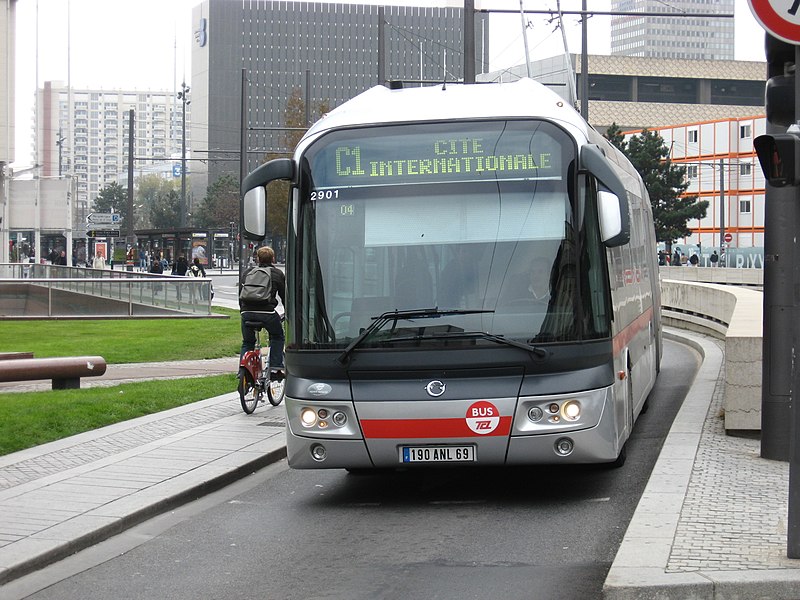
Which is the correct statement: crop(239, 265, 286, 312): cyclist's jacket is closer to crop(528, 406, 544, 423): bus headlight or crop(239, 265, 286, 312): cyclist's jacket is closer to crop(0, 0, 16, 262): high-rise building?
crop(528, 406, 544, 423): bus headlight

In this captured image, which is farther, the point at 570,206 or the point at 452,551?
the point at 570,206

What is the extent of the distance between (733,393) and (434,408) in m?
3.42

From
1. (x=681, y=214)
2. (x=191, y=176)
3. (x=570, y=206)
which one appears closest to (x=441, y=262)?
(x=570, y=206)

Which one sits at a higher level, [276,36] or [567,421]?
[276,36]

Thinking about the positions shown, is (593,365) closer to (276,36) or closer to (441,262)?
(441,262)

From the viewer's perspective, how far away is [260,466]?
10891 mm

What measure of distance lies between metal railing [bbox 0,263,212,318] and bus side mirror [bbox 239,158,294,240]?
2284 centimetres

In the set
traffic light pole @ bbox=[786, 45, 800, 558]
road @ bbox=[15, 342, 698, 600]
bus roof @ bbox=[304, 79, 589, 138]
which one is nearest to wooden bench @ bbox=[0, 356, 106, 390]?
road @ bbox=[15, 342, 698, 600]

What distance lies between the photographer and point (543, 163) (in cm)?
882

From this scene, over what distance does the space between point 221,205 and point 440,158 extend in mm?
111851

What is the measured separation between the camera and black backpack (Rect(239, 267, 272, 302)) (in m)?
13.6

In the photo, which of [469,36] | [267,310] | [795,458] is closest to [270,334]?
[267,310]

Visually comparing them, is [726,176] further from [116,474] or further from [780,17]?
[780,17]

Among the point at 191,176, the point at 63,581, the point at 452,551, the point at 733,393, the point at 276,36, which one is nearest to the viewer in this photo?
the point at 63,581
